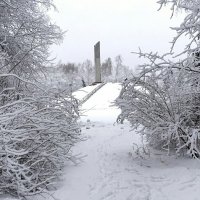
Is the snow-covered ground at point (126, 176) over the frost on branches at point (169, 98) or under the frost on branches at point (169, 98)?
under

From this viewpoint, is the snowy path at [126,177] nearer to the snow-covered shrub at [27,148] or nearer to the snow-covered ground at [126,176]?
the snow-covered ground at [126,176]

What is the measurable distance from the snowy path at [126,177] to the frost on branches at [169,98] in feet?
1.25

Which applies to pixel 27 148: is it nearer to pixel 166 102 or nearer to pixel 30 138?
pixel 30 138

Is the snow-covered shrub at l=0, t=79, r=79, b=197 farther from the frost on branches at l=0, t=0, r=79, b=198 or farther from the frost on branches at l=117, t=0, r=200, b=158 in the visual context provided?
the frost on branches at l=117, t=0, r=200, b=158

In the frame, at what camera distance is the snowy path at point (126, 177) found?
→ 576 cm

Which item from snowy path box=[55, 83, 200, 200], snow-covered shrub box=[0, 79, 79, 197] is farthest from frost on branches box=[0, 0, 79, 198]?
snowy path box=[55, 83, 200, 200]

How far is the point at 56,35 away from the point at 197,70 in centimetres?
496

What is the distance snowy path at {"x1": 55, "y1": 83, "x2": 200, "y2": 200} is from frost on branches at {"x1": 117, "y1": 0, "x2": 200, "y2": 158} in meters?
0.38

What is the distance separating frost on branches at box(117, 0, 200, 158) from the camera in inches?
253

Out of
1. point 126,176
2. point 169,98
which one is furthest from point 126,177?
point 169,98

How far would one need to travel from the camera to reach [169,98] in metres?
6.96

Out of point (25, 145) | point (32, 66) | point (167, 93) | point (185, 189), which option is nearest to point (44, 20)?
point (32, 66)

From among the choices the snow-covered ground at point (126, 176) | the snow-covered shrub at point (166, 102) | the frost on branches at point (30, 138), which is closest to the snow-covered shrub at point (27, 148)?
the frost on branches at point (30, 138)

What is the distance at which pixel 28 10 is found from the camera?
1022 centimetres
